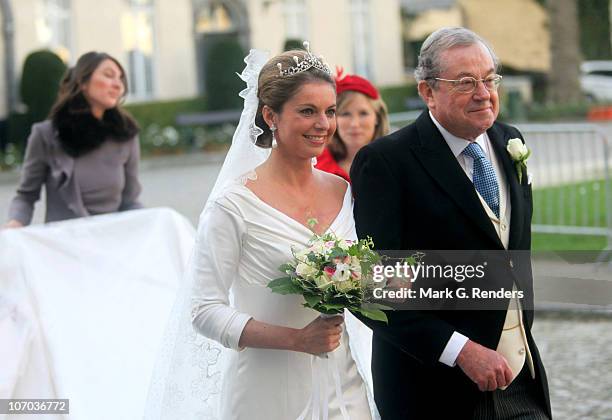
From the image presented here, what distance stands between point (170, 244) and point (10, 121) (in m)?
20.5

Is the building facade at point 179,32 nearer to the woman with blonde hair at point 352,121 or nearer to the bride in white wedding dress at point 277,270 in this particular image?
the woman with blonde hair at point 352,121

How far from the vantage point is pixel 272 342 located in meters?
3.63

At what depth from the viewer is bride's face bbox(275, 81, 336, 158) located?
3.77 meters

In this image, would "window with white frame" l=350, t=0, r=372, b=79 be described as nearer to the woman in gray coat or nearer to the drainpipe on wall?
the drainpipe on wall

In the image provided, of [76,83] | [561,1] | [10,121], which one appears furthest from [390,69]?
[76,83]

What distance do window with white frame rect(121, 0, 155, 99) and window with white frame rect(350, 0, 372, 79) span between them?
820cm

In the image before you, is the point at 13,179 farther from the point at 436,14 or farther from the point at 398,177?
the point at 436,14

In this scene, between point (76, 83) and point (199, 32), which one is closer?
point (76, 83)

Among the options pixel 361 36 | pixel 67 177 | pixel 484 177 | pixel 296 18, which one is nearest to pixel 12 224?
pixel 67 177

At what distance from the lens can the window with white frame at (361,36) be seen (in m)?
37.7

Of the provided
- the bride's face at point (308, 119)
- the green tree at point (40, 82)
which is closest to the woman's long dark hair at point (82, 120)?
the bride's face at point (308, 119)

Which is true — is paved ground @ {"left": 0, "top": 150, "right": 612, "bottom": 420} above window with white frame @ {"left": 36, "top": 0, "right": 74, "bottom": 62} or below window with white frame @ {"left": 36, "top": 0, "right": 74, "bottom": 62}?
below

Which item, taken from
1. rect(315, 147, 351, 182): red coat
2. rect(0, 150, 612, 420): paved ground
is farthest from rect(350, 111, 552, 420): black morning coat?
rect(315, 147, 351, 182): red coat

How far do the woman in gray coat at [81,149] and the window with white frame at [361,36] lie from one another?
1211 inches
